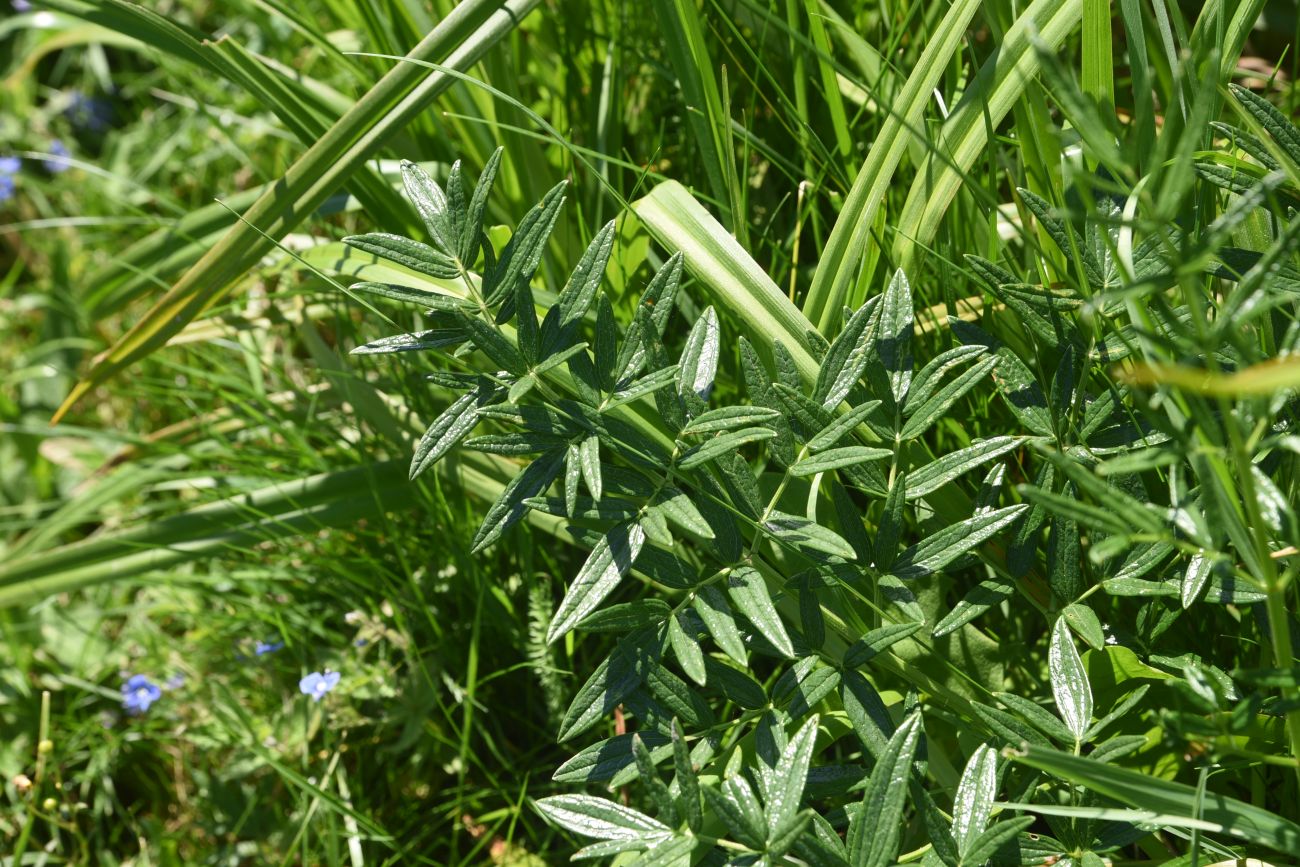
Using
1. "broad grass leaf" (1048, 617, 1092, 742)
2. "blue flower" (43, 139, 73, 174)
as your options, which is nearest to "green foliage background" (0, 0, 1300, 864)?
"broad grass leaf" (1048, 617, 1092, 742)

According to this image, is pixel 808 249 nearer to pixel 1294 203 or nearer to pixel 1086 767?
pixel 1294 203

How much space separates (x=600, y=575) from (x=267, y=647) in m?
0.86

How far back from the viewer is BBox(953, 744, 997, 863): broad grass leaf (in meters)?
0.88

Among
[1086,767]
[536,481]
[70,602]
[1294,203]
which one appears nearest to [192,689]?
[70,602]

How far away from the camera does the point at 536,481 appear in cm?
98

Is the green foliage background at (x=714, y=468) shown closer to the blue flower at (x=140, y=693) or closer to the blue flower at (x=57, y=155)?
the blue flower at (x=140, y=693)

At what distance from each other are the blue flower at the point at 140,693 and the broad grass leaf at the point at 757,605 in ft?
3.64

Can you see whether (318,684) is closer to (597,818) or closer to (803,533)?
(597,818)

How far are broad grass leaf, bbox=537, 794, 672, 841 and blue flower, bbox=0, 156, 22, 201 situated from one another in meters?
2.10

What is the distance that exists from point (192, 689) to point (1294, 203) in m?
1.62

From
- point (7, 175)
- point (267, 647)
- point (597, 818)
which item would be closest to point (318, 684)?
point (267, 647)

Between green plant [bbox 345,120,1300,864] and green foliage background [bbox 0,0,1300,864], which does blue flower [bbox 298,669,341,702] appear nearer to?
green foliage background [bbox 0,0,1300,864]

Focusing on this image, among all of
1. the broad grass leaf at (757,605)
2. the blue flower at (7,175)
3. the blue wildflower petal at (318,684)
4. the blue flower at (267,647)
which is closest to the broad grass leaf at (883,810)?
the broad grass leaf at (757,605)

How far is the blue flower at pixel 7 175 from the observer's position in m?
2.37
